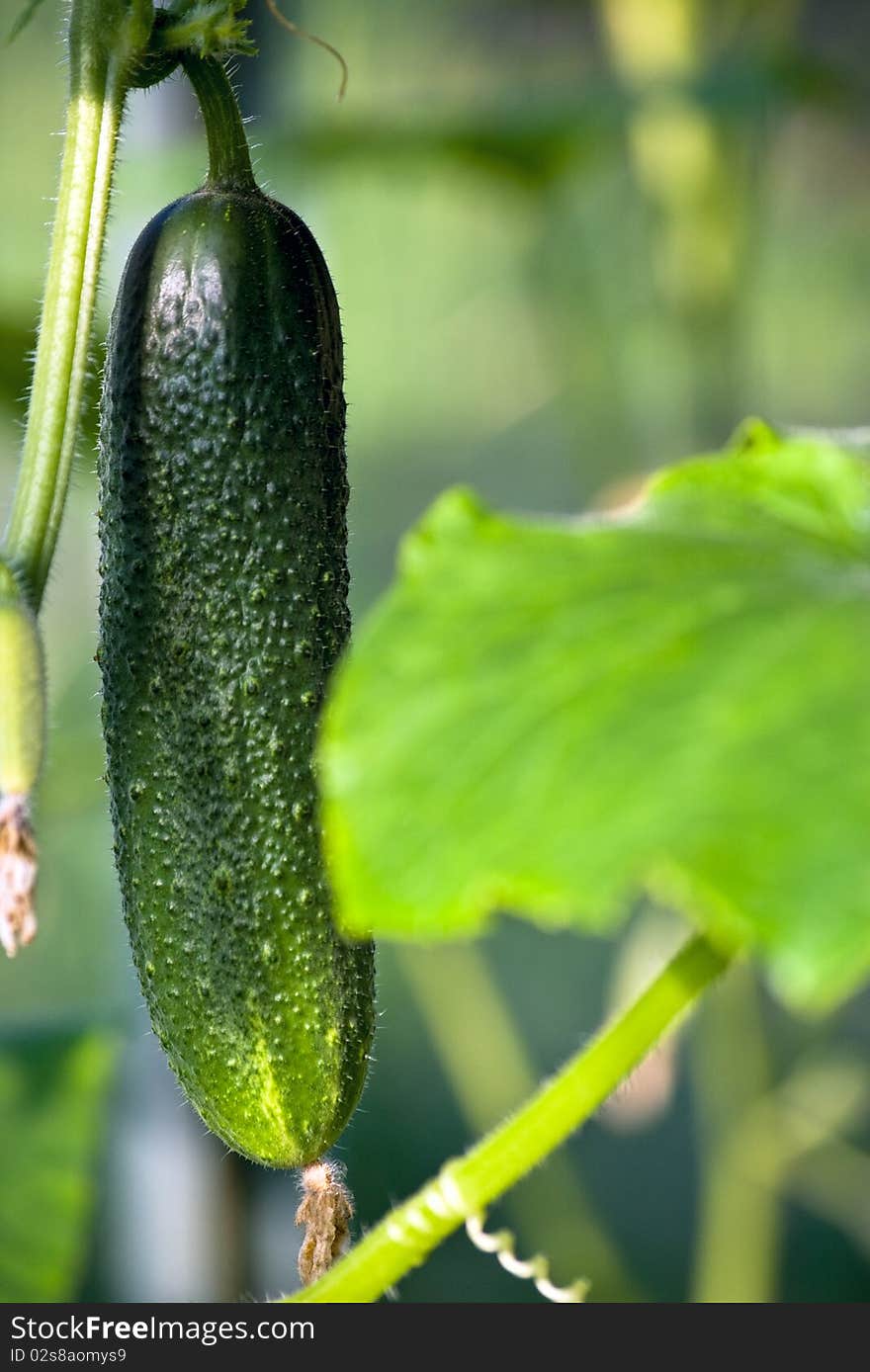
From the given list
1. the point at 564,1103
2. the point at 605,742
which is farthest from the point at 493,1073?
the point at 605,742

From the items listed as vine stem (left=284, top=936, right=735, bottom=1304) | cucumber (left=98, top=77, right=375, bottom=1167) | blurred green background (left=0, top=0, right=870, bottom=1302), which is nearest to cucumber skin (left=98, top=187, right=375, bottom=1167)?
cucumber (left=98, top=77, right=375, bottom=1167)

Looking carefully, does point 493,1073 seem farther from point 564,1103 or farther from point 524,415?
point 564,1103

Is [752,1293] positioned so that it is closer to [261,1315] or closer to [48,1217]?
[48,1217]

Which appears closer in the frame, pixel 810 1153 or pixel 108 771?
pixel 108 771

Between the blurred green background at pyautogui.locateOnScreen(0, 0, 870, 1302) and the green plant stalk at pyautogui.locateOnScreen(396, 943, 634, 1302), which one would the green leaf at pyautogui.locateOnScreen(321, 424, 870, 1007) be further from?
the green plant stalk at pyautogui.locateOnScreen(396, 943, 634, 1302)

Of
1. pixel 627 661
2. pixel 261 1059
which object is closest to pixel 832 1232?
pixel 261 1059

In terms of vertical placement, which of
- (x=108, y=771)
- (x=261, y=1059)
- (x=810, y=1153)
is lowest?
(x=810, y=1153)
